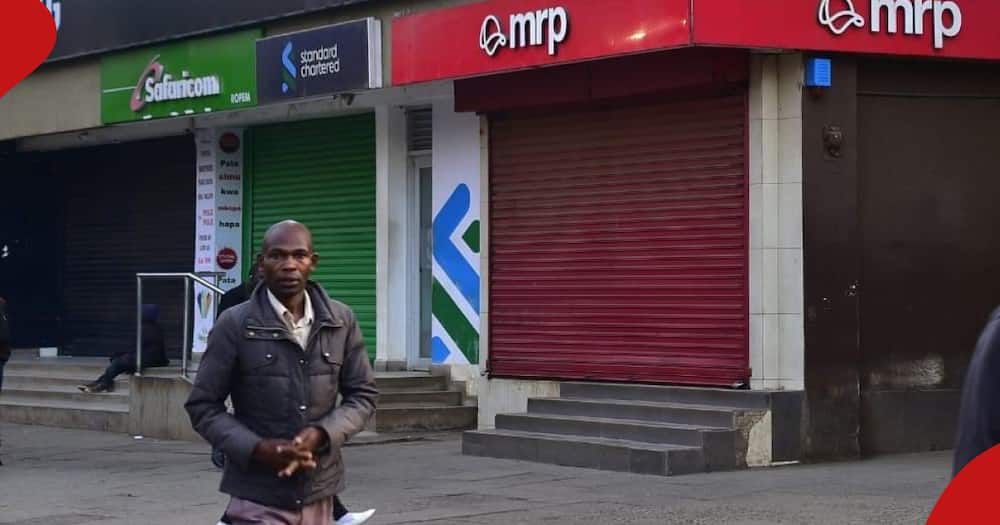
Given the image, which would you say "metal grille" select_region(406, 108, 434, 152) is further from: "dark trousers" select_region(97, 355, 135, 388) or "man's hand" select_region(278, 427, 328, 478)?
"man's hand" select_region(278, 427, 328, 478)

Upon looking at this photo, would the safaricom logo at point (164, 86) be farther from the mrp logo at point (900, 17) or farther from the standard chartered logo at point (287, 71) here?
the mrp logo at point (900, 17)

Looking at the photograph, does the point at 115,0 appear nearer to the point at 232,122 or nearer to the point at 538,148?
the point at 232,122

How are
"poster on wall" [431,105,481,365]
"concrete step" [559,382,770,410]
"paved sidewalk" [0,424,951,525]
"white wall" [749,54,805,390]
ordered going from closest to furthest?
1. "paved sidewalk" [0,424,951,525]
2. "concrete step" [559,382,770,410]
3. "white wall" [749,54,805,390]
4. "poster on wall" [431,105,481,365]

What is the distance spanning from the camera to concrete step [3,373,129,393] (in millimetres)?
19375

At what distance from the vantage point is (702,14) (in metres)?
13.1

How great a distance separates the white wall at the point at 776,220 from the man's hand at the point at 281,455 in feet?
29.3

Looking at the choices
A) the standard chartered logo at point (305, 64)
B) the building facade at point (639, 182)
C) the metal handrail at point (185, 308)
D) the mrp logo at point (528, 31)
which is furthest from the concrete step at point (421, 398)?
the mrp logo at point (528, 31)

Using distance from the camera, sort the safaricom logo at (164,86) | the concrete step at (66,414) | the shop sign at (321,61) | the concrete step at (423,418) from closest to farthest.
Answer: the concrete step at (423,418), the shop sign at (321,61), the concrete step at (66,414), the safaricom logo at (164,86)

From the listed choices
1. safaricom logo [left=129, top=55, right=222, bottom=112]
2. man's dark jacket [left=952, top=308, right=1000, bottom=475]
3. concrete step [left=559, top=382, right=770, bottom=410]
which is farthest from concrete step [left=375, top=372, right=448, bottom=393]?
man's dark jacket [left=952, top=308, right=1000, bottom=475]

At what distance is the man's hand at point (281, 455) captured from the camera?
536cm

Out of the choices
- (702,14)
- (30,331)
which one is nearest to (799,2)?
(702,14)

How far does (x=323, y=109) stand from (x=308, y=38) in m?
1.74

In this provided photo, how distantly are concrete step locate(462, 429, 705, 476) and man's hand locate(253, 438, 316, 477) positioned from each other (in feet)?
25.4

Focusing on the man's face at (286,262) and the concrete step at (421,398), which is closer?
the man's face at (286,262)
